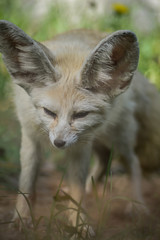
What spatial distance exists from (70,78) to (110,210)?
1666 mm

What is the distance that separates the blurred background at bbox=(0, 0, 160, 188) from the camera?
5.02m

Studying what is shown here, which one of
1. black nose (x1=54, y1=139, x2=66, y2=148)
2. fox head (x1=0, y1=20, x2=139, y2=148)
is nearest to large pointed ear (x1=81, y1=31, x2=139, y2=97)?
fox head (x1=0, y1=20, x2=139, y2=148)

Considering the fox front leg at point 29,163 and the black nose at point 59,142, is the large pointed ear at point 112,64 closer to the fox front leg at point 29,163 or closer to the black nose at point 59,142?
A: the black nose at point 59,142

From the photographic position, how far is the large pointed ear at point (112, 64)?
2.68 meters

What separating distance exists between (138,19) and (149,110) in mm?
3988

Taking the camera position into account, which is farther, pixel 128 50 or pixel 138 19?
pixel 138 19

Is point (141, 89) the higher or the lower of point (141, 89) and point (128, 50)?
the lower

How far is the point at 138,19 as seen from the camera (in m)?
7.91

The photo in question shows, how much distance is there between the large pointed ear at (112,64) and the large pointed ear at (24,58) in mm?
270

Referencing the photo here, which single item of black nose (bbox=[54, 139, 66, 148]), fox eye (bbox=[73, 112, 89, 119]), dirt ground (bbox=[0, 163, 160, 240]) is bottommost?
dirt ground (bbox=[0, 163, 160, 240])

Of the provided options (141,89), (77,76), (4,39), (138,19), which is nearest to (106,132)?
(141,89)

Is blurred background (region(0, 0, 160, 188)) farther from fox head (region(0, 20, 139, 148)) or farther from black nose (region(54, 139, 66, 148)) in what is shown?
black nose (region(54, 139, 66, 148))

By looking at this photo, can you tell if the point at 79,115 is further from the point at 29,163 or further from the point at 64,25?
the point at 64,25

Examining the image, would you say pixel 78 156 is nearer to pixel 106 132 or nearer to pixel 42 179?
pixel 106 132
